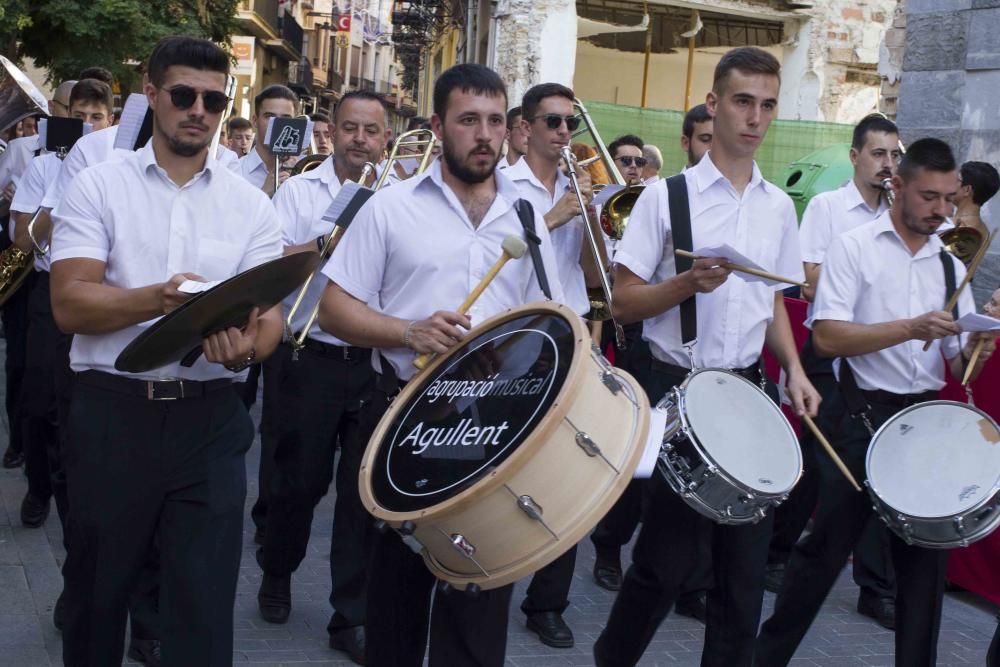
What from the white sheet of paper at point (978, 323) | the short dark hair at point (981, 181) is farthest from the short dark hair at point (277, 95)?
the white sheet of paper at point (978, 323)

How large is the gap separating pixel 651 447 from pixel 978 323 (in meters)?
1.61

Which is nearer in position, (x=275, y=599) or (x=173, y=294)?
(x=173, y=294)

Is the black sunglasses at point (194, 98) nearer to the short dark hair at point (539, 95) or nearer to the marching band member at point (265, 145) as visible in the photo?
the short dark hair at point (539, 95)

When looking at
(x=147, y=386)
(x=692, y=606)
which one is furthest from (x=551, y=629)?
(x=147, y=386)

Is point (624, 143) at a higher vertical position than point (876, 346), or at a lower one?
lower

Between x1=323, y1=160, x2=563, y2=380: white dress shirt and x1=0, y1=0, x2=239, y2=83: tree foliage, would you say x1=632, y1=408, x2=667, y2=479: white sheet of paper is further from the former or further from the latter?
x1=0, y1=0, x2=239, y2=83: tree foliage

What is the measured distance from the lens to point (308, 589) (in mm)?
6074

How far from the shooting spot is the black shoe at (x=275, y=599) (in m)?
5.59

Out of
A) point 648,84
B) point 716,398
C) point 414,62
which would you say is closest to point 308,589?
point 716,398

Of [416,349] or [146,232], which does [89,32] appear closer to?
[146,232]

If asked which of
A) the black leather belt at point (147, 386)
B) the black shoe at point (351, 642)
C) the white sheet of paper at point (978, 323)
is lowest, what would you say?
the black shoe at point (351, 642)

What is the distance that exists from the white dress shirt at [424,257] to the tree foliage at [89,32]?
14914mm

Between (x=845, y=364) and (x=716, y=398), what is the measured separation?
919 millimetres

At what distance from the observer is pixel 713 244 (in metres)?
4.56
